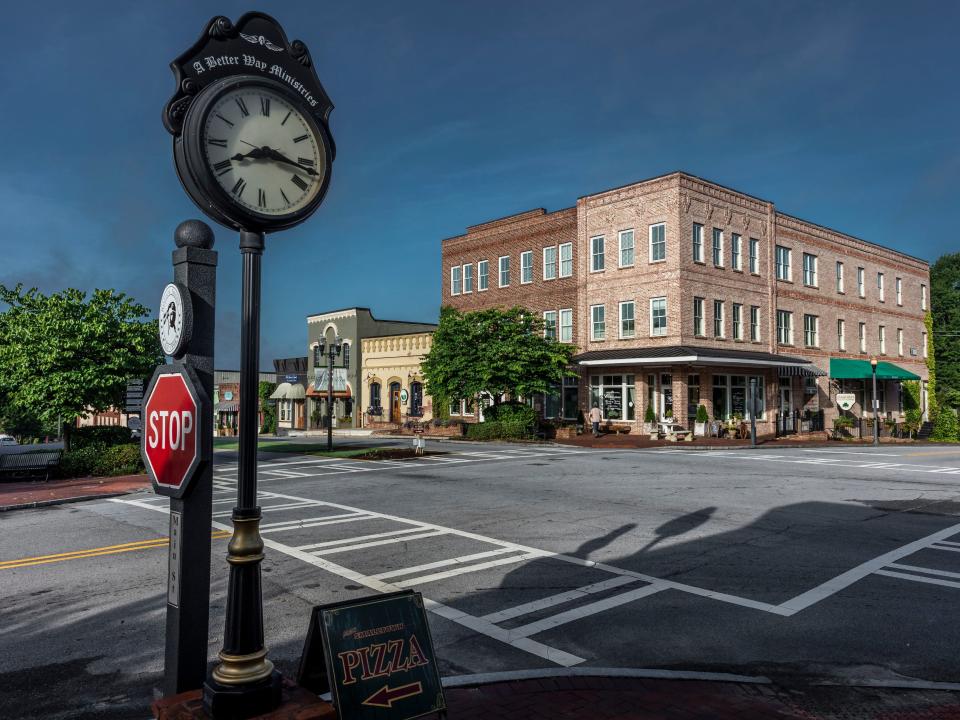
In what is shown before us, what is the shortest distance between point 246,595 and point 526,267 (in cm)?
3921

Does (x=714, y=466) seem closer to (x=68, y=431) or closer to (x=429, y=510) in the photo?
(x=429, y=510)

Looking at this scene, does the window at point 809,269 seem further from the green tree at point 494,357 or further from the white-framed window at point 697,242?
the green tree at point 494,357

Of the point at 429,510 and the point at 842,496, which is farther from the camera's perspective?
the point at 842,496

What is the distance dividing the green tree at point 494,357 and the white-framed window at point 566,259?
4.36m

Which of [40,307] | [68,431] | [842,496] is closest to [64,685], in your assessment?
[842,496]

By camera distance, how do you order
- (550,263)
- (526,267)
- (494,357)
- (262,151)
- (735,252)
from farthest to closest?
(526,267) < (550,263) < (735,252) < (494,357) < (262,151)

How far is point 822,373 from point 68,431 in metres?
35.4

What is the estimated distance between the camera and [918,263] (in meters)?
51.4

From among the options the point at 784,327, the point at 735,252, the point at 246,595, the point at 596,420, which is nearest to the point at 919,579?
the point at 246,595

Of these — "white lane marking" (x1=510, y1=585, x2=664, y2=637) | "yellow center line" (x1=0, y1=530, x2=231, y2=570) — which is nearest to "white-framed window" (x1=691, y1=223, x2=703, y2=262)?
"yellow center line" (x1=0, y1=530, x2=231, y2=570)

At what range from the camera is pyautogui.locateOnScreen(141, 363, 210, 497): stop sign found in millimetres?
3564

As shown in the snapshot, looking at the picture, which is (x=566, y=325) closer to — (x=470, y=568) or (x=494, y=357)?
(x=494, y=357)

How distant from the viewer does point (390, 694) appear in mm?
3738

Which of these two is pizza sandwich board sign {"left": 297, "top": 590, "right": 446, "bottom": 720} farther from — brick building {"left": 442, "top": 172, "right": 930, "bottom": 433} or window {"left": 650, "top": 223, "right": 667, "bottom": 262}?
window {"left": 650, "top": 223, "right": 667, "bottom": 262}
